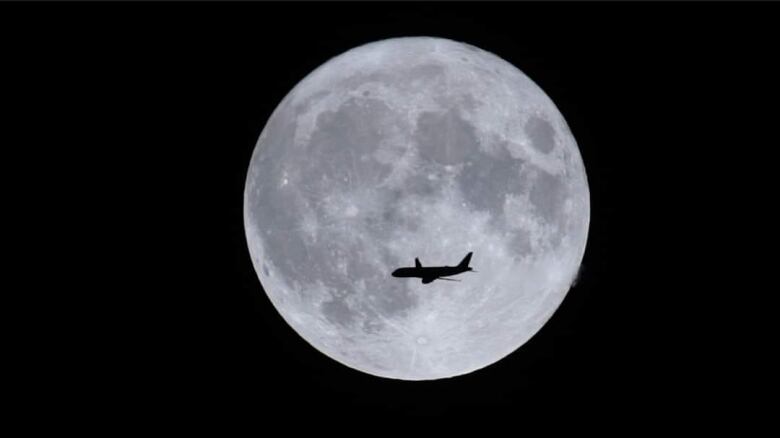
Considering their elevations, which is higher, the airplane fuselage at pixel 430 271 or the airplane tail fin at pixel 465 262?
the airplane tail fin at pixel 465 262

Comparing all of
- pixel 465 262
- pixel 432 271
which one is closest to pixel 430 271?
pixel 432 271

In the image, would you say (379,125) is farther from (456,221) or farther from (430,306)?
(430,306)

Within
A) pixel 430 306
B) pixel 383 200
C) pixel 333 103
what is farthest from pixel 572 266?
pixel 333 103

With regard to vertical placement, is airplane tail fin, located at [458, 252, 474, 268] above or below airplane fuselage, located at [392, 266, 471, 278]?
above

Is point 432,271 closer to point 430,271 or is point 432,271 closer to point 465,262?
point 430,271

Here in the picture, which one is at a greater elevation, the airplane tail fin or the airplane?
the airplane tail fin

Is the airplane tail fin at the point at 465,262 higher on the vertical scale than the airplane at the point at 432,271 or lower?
higher

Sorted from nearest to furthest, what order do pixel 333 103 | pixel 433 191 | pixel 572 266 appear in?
pixel 433 191
pixel 333 103
pixel 572 266

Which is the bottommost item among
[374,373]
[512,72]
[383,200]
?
[374,373]
